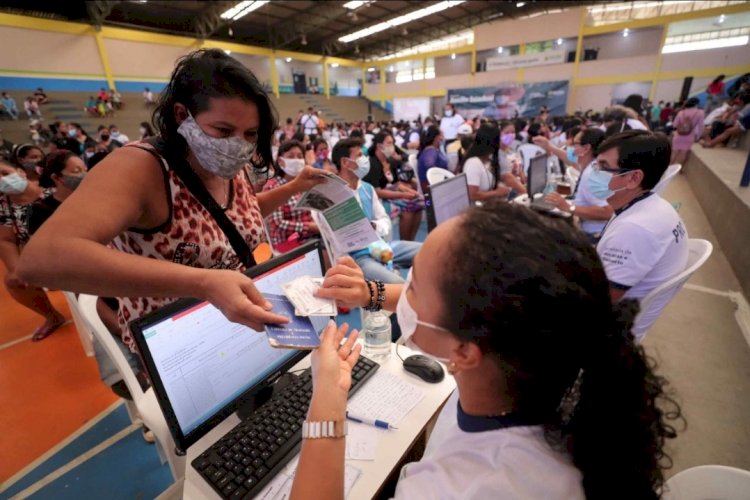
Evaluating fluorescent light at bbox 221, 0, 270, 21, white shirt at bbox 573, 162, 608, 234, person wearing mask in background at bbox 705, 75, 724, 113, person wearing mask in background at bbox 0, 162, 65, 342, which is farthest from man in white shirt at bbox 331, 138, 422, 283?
fluorescent light at bbox 221, 0, 270, 21

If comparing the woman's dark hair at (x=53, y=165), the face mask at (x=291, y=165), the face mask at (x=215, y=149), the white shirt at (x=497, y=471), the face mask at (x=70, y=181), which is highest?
the face mask at (x=215, y=149)

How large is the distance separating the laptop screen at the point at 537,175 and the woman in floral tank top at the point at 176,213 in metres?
2.97

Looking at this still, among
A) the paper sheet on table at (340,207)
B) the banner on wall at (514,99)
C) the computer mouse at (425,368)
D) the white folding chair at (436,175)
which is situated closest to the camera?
the computer mouse at (425,368)

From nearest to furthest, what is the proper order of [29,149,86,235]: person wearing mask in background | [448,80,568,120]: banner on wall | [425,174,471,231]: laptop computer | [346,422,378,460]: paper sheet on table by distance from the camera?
[346,422,378,460]: paper sheet on table < [425,174,471,231]: laptop computer < [29,149,86,235]: person wearing mask in background < [448,80,568,120]: banner on wall

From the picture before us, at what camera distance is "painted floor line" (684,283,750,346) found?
108 inches

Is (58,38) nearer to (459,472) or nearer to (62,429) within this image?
(62,429)

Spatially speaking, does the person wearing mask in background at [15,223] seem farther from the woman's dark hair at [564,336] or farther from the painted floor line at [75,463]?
the woman's dark hair at [564,336]

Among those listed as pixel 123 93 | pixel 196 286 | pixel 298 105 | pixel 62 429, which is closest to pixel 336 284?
pixel 196 286

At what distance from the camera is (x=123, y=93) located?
1420cm

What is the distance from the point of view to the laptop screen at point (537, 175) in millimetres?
3562

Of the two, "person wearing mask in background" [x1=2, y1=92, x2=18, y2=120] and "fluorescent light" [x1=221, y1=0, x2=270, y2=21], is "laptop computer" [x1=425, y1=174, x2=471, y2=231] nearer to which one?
"fluorescent light" [x1=221, y1=0, x2=270, y2=21]

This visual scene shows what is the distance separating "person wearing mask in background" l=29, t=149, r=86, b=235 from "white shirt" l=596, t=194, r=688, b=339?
351cm

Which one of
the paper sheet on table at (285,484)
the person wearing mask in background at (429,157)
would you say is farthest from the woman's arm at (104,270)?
the person wearing mask in background at (429,157)

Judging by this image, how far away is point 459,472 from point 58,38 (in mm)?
17867
